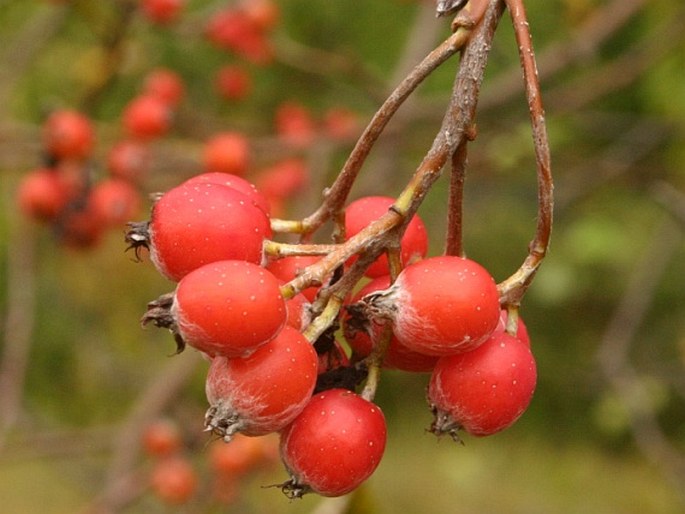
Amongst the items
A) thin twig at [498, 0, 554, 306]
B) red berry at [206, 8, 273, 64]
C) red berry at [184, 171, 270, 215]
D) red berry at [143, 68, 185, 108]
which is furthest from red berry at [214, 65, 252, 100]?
thin twig at [498, 0, 554, 306]

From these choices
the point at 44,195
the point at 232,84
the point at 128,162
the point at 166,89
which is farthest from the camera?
the point at 232,84

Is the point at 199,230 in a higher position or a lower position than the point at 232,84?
higher

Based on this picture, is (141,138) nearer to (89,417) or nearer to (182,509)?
(182,509)

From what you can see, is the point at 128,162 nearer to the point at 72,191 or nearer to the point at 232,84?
the point at 72,191

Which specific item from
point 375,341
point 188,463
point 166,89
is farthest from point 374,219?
point 166,89

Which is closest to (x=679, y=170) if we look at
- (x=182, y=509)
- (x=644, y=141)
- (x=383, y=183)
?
(x=644, y=141)
